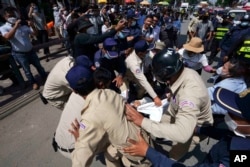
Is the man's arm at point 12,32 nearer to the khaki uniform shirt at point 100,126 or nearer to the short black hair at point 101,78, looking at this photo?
the short black hair at point 101,78

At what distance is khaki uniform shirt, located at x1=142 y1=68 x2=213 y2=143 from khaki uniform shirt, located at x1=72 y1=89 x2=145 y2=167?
0.62 ft

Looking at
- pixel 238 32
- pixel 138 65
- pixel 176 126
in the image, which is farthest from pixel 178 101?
pixel 238 32

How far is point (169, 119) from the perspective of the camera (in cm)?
252

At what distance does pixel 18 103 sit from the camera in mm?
4363

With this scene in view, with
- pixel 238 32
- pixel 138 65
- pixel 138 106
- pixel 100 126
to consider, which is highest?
pixel 100 126

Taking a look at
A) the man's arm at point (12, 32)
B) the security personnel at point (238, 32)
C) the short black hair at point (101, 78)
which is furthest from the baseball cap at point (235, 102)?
the man's arm at point (12, 32)

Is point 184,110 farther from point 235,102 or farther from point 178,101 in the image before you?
point 235,102

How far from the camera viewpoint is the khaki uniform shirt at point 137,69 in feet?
11.0

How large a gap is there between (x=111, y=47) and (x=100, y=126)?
1855 mm

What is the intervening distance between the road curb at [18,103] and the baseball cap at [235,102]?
159 inches

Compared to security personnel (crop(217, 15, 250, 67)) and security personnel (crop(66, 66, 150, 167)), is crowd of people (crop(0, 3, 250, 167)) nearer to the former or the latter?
security personnel (crop(66, 66, 150, 167))

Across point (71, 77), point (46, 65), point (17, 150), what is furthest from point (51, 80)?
point (46, 65)

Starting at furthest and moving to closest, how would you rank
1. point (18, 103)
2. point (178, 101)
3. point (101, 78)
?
point (18, 103) → point (101, 78) → point (178, 101)

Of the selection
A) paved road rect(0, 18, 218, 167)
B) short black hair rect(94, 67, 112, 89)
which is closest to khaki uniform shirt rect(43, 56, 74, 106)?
short black hair rect(94, 67, 112, 89)
